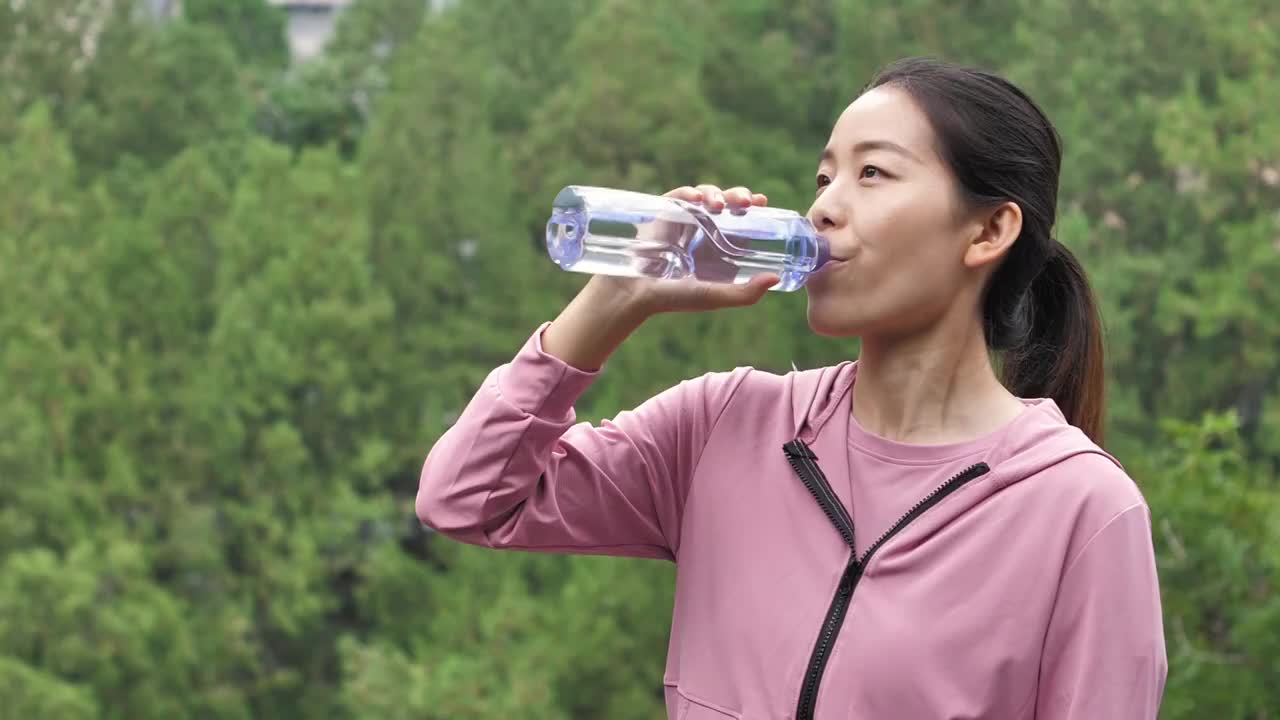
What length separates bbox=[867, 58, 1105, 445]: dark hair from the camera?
5.31 feet

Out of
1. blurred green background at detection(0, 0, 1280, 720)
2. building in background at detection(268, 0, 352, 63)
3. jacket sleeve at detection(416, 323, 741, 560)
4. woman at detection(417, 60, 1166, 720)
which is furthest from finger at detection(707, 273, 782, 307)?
building in background at detection(268, 0, 352, 63)

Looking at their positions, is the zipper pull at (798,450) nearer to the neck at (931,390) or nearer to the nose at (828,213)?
the neck at (931,390)

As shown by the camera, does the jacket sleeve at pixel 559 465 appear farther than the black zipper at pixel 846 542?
Yes

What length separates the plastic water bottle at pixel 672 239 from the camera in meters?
1.66

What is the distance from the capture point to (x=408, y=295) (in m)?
20.0

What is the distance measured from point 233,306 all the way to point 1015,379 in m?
17.6

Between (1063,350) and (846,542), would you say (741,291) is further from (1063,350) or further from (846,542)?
(1063,350)

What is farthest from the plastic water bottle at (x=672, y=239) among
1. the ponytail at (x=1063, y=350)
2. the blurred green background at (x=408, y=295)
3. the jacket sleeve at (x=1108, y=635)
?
the blurred green background at (x=408, y=295)

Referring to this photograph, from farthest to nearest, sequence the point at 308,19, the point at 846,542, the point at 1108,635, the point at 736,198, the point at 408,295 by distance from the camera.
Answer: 1. the point at 308,19
2. the point at 408,295
3. the point at 736,198
4. the point at 846,542
5. the point at 1108,635

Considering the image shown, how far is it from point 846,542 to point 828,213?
0.93ft

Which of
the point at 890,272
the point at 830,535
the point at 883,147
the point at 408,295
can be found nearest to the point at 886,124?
the point at 883,147

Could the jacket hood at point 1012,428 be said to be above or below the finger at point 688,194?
below

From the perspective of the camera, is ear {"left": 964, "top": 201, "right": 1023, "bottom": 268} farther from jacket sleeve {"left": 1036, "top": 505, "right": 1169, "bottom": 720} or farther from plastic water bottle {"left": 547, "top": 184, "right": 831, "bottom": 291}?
jacket sleeve {"left": 1036, "top": 505, "right": 1169, "bottom": 720}

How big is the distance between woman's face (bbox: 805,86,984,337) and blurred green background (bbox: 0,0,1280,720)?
1338 cm
